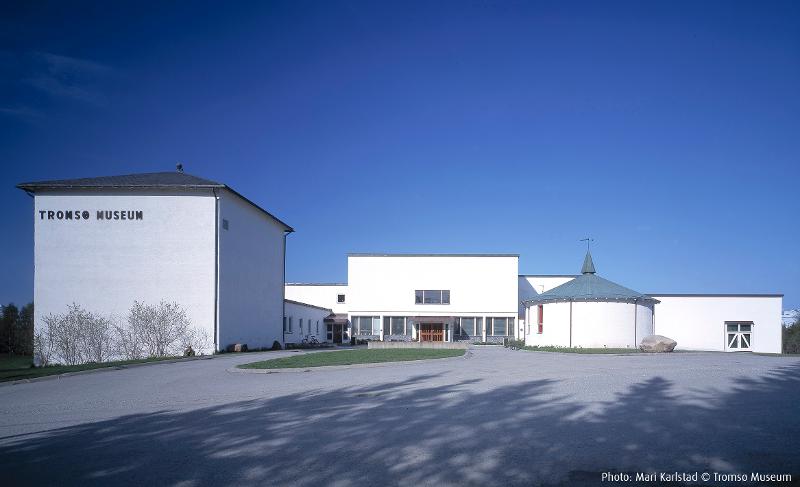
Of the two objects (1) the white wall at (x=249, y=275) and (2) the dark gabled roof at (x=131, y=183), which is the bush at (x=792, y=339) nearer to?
(1) the white wall at (x=249, y=275)

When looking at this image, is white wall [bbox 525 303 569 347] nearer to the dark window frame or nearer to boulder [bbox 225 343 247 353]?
boulder [bbox 225 343 247 353]

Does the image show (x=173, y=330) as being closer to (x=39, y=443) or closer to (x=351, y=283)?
(x=39, y=443)

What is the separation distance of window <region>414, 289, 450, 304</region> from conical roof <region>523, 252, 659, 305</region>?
62.5 ft

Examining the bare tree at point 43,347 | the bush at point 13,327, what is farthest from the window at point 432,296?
the bush at point 13,327

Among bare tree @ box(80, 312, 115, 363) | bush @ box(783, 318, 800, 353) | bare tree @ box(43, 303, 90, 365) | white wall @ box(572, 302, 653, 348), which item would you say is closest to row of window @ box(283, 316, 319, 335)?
bare tree @ box(80, 312, 115, 363)

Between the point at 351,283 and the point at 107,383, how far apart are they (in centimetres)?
4162

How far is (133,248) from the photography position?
30750 millimetres

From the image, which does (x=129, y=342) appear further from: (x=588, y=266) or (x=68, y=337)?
(x=588, y=266)

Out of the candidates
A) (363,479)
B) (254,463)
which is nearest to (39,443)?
(254,463)

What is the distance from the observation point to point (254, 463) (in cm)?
639

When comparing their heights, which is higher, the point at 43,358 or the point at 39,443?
the point at 39,443

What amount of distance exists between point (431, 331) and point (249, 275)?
25.0 metres

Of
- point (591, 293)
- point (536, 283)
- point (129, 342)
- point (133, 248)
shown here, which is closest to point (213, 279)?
point (133, 248)

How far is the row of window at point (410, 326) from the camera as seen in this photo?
5594cm
